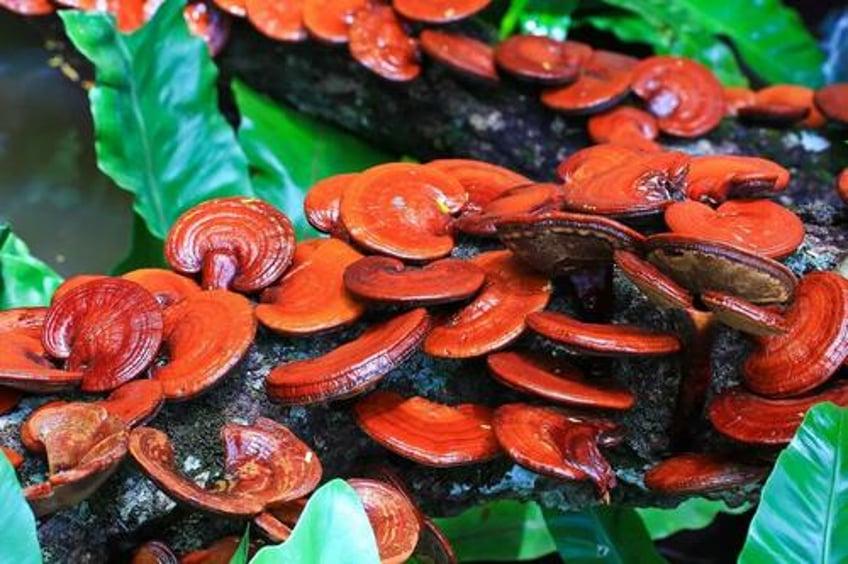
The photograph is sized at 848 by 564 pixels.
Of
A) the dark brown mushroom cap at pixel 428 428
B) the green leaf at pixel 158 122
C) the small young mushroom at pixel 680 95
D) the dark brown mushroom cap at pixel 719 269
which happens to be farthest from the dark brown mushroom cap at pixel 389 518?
the small young mushroom at pixel 680 95

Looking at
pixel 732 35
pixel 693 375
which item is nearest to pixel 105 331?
pixel 693 375

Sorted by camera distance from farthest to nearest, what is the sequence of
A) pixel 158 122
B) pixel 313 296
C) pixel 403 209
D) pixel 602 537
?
pixel 158 122
pixel 602 537
pixel 403 209
pixel 313 296

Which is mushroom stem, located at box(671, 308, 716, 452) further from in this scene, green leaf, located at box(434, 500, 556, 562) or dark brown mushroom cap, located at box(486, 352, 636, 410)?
green leaf, located at box(434, 500, 556, 562)

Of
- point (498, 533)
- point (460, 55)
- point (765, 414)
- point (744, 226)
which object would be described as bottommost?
point (498, 533)

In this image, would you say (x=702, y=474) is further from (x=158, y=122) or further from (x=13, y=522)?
(x=158, y=122)

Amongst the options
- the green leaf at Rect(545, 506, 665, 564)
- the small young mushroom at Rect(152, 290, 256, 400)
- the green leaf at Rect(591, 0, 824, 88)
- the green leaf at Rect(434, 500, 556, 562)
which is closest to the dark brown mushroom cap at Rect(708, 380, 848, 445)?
the small young mushroom at Rect(152, 290, 256, 400)

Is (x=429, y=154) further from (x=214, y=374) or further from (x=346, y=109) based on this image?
(x=214, y=374)
